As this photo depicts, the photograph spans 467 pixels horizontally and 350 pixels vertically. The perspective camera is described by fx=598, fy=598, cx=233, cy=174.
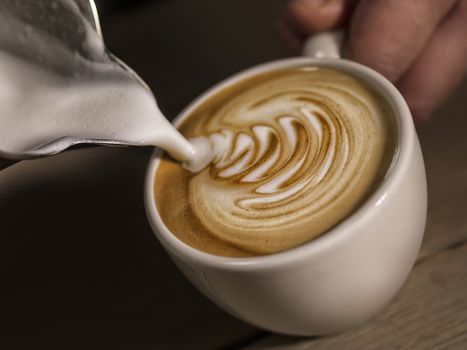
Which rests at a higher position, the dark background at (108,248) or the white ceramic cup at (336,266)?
the white ceramic cup at (336,266)

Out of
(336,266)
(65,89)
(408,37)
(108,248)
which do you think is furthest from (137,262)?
(408,37)

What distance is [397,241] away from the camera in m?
0.57

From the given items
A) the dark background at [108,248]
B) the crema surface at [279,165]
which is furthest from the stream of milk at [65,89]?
the dark background at [108,248]

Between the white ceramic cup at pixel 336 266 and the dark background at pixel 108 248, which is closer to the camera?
the white ceramic cup at pixel 336 266

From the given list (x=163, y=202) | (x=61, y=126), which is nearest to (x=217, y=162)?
(x=163, y=202)

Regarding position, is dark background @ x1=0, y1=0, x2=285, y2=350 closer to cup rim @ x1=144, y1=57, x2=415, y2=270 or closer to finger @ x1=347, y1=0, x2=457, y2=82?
cup rim @ x1=144, y1=57, x2=415, y2=270

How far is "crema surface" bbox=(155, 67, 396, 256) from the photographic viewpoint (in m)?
0.58

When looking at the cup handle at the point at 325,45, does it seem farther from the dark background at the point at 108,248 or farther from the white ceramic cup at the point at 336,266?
the dark background at the point at 108,248

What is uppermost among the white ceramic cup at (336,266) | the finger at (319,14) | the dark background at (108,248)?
the finger at (319,14)

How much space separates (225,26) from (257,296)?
2.57 feet

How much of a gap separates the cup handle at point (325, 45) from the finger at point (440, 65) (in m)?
0.11

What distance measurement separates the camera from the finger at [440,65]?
796mm

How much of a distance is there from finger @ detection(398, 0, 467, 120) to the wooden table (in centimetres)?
7

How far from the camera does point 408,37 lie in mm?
776
